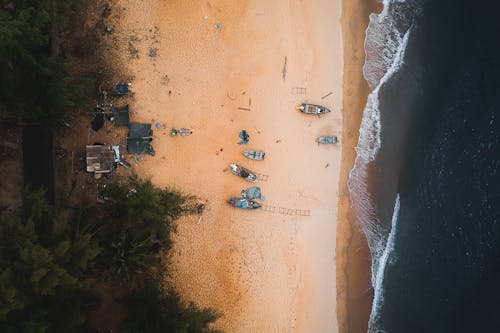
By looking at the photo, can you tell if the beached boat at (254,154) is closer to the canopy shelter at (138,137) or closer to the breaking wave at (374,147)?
the canopy shelter at (138,137)

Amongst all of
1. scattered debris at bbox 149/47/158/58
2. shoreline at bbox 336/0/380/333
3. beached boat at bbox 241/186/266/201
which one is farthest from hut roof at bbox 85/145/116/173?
shoreline at bbox 336/0/380/333

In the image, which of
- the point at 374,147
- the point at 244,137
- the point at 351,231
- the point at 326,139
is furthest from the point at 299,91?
the point at 351,231

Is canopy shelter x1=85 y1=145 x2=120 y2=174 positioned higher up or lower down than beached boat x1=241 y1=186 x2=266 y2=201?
higher up

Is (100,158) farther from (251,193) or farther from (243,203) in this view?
(251,193)

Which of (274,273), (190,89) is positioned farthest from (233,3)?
(274,273)

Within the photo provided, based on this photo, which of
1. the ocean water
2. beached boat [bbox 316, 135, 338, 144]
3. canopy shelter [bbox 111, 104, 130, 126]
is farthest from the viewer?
beached boat [bbox 316, 135, 338, 144]

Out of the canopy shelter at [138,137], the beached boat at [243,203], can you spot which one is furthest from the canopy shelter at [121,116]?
the beached boat at [243,203]

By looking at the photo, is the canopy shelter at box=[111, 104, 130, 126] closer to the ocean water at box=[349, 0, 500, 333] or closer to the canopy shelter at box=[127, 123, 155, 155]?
the canopy shelter at box=[127, 123, 155, 155]
